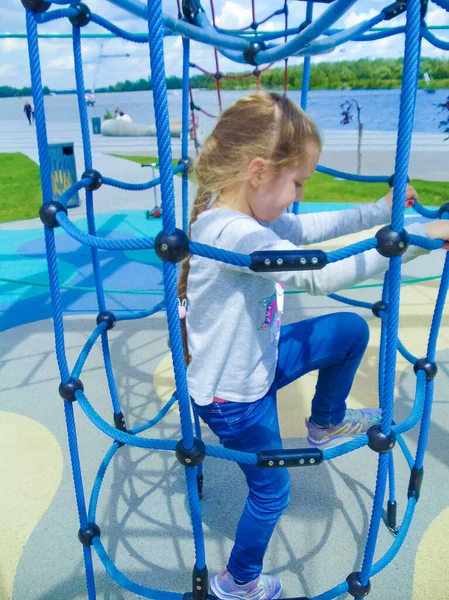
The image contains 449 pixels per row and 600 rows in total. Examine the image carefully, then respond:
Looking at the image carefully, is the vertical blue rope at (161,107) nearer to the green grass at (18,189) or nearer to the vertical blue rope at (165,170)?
the vertical blue rope at (165,170)

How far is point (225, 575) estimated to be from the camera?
1.26 meters

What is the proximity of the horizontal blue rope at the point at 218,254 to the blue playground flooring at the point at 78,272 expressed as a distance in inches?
83.5

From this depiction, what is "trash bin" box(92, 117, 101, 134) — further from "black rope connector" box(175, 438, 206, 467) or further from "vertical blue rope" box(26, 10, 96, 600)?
"black rope connector" box(175, 438, 206, 467)

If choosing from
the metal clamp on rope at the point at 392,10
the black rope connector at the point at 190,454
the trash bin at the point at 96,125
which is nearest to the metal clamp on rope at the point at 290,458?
the black rope connector at the point at 190,454

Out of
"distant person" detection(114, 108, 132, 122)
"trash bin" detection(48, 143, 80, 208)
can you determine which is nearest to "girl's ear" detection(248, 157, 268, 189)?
"trash bin" detection(48, 143, 80, 208)

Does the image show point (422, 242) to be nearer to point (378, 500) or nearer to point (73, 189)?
point (378, 500)

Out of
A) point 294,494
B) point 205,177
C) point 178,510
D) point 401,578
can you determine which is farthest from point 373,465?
point 205,177

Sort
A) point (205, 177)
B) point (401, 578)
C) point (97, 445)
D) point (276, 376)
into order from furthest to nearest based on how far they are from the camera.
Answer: point (97, 445)
point (401, 578)
point (276, 376)
point (205, 177)

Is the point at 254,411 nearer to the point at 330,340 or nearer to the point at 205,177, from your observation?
the point at 330,340

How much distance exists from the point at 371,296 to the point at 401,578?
201 cm

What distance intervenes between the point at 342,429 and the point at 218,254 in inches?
28.8

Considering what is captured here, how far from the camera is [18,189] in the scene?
263 inches

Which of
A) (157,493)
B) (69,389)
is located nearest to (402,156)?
(69,389)

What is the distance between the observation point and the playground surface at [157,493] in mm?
1386
